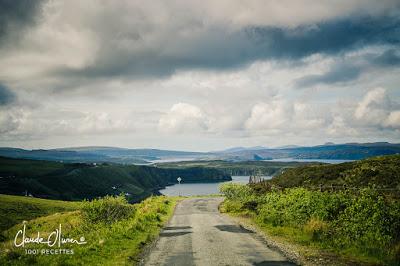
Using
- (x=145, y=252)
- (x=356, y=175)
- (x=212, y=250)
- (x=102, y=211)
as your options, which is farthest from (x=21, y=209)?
→ (x=212, y=250)

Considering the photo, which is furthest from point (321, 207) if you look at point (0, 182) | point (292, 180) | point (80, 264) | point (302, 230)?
point (0, 182)

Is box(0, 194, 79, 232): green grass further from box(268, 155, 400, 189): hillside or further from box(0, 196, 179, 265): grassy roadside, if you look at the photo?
box(268, 155, 400, 189): hillside

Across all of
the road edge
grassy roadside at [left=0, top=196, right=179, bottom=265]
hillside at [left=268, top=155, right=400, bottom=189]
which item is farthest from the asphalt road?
hillside at [left=268, top=155, right=400, bottom=189]

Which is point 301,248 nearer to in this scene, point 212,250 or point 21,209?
point 212,250

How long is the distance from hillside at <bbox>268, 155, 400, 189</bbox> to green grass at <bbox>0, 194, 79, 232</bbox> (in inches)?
2376

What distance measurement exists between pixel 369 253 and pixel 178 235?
43.9ft

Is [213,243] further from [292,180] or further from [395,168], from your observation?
[292,180]

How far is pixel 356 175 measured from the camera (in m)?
56.5

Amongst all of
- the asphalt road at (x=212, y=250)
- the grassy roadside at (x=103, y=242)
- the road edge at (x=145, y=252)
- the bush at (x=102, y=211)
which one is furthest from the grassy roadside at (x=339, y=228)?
the bush at (x=102, y=211)

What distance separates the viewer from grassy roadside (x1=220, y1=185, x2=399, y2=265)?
55.4ft

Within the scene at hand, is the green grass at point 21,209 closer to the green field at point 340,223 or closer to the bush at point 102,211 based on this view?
the bush at point 102,211

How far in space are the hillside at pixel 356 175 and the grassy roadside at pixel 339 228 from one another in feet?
75.7

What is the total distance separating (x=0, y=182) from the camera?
190 meters

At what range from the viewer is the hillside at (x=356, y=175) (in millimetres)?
51397
